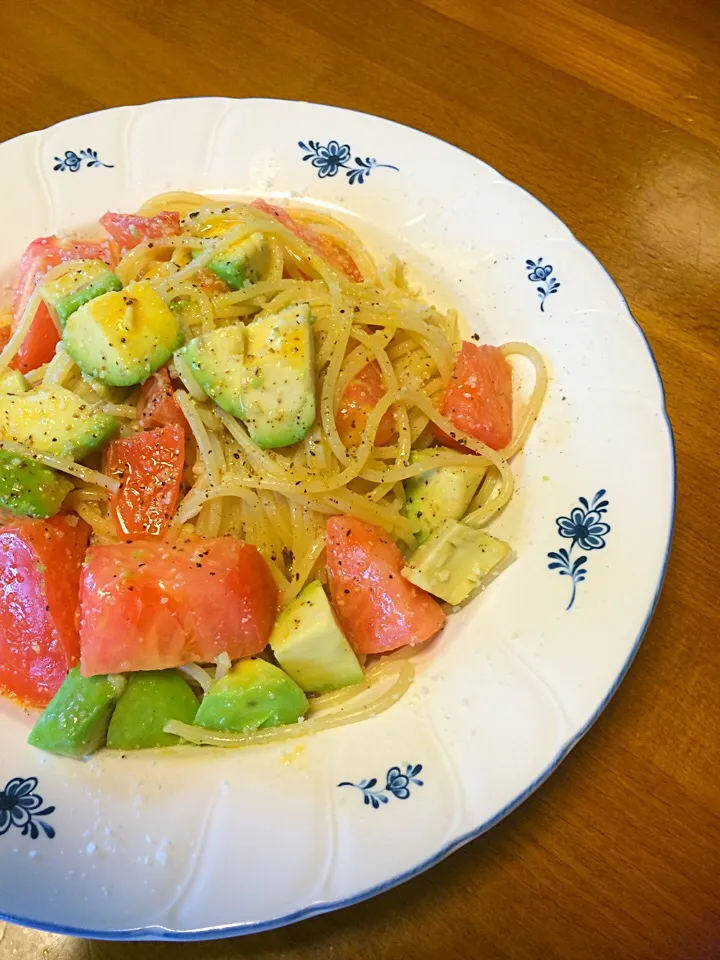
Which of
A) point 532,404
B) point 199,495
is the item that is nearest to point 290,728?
point 199,495

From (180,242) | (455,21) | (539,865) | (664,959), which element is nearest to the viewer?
(664,959)

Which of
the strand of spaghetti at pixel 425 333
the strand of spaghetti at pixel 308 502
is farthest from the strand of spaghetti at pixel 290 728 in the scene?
the strand of spaghetti at pixel 425 333

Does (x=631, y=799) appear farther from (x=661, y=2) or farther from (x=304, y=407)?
(x=661, y=2)

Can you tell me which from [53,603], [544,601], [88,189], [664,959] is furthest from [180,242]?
[664,959]

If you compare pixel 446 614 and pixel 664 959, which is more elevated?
pixel 446 614

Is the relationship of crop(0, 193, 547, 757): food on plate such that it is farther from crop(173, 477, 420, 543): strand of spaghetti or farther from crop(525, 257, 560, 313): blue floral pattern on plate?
crop(525, 257, 560, 313): blue floral pattern on plate

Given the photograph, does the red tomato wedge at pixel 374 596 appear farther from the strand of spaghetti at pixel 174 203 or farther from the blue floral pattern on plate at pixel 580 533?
the strand of spaghetti at pixel 174 203
